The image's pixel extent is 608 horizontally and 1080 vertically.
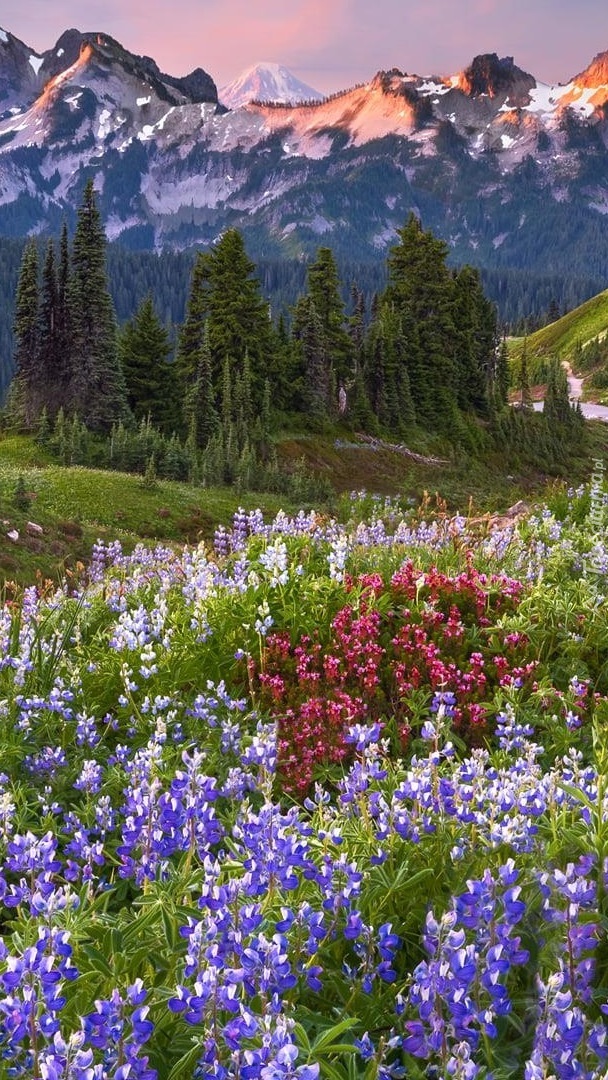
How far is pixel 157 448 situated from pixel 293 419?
642 inches

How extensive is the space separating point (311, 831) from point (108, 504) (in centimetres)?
2418

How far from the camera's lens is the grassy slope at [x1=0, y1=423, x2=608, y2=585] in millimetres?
20469

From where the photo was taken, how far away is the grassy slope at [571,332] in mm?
172262

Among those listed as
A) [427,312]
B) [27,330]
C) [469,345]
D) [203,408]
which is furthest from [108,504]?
[469,345]

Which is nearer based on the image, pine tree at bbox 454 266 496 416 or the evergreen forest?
the evergreen forest

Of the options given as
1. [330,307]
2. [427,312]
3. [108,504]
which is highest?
[427,312]

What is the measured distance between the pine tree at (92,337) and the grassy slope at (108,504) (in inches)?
188

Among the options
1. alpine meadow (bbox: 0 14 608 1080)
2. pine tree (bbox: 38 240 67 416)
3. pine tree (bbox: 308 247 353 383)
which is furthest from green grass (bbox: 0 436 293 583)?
pine tree (bbox: 308 247 353 383)

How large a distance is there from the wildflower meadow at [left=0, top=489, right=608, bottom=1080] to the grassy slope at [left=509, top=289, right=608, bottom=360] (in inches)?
6804

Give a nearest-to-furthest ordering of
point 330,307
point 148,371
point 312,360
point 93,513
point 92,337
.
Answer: point 93,513, point 92,337, point 148,371, point 312,360, point 330,307

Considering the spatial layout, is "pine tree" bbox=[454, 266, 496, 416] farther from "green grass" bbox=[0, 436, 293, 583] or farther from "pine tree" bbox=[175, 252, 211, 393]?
"green grass" bbox=[0, 436, 293, 583]

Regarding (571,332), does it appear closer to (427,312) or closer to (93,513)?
(427,312)

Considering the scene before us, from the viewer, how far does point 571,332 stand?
7254 inches

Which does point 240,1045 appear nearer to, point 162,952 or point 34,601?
point 162,952
